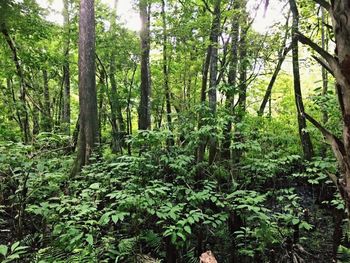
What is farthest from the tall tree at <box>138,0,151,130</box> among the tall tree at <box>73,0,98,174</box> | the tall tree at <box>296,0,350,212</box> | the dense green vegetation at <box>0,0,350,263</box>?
the tall tree at <box>296,0,350,212</box>

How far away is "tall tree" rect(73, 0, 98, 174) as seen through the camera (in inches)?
283

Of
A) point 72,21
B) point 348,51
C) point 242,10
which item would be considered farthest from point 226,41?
point 348,51

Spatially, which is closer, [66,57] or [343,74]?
[343,74]

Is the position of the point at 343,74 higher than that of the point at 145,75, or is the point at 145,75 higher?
the point at 145,75

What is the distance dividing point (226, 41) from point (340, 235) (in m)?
6.06

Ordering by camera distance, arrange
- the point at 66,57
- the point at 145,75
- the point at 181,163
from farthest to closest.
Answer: the point at 66,57 → the point at 145,75 → the point at 181,163

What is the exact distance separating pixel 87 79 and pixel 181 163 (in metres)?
4.17

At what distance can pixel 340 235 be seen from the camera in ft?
16.0

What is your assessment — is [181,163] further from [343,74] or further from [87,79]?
[87,79]

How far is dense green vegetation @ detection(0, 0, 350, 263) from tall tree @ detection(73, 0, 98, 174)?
29mm

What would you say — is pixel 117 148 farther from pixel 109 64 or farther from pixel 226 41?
pixel 109 64

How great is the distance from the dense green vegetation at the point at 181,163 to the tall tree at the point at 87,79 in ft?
0.09

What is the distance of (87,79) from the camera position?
7.38 m

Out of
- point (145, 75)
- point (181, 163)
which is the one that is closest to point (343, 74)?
point (181, 163)
